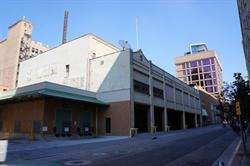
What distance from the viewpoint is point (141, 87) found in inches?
1588

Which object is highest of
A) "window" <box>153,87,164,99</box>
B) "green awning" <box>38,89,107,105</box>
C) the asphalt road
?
"window" <box>153,87,164,99</box>

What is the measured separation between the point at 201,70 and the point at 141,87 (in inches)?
3792

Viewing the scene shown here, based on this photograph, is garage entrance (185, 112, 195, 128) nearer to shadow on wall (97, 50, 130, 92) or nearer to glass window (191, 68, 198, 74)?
shadow on wall (97, 50, 130, 92)

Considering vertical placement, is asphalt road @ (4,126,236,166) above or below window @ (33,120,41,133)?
below

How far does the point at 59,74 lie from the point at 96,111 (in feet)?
40.6

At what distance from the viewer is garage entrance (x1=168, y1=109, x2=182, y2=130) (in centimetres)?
5612

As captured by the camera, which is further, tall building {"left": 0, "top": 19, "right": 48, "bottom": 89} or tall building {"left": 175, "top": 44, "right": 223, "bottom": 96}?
tall building {"left": 175, "top": 44, "right": 223, "bottom": 96}

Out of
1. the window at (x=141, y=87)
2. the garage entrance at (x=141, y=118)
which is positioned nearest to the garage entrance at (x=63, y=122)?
the window at (x=141, y=87)

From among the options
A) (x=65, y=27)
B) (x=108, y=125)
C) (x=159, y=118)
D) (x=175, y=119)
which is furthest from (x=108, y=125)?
(x=65, y=27)

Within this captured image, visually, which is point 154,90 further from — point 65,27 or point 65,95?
point 65,27

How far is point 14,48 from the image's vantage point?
268 ft

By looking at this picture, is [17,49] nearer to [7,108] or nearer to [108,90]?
[7,108]

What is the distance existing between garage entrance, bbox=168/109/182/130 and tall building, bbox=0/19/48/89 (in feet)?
168

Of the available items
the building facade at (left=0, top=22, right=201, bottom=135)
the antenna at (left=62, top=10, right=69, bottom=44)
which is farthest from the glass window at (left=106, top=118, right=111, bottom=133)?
the antenna at (left=62, top=10, right=69, bottom=44)
